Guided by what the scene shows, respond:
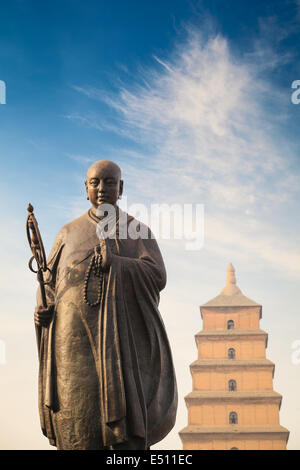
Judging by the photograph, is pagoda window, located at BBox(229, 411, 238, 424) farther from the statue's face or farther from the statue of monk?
the statue's face

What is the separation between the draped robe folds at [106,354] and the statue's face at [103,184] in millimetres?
359

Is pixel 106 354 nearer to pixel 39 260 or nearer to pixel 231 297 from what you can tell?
pixel 39 260

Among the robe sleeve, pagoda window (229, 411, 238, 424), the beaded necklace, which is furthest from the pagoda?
the beaded necklace

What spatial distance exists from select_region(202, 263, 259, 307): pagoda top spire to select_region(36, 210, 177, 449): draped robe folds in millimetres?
40916

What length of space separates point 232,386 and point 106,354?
39252 mm

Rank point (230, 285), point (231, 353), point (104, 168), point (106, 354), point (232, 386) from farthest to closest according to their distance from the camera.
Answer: point (230, 285)
point (231, 353)
point (232, 386)
point (104, 168)
point (106, 354)

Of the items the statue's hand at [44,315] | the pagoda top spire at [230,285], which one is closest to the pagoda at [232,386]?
the pagoda top spire at [230,285]


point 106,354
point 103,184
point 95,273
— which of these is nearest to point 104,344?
point 106,354

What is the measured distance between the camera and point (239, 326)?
152ft

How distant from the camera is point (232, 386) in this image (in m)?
43.9

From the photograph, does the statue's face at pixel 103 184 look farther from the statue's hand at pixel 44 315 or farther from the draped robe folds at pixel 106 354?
the statue's hand at pixel 44 315

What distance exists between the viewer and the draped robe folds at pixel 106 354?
595 cm
